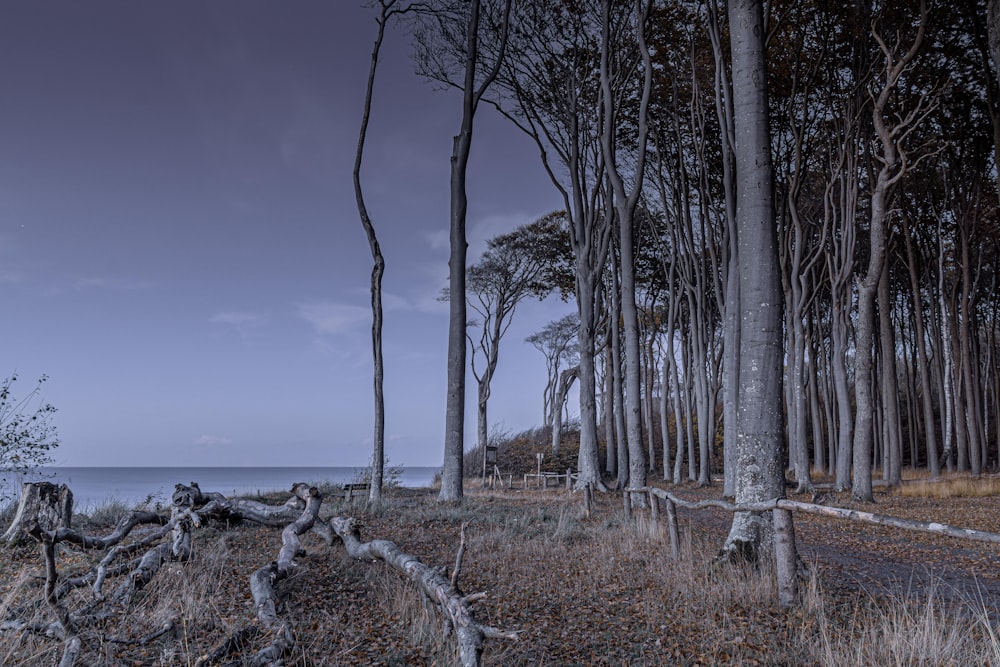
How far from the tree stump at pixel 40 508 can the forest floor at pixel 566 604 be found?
257 millimetres

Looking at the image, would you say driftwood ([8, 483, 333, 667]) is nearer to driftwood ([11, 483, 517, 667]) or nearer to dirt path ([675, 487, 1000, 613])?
driftwood ([11, 483, 517, 667])

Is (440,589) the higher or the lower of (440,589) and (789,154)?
the lower

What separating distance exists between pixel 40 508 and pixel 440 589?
5.25m

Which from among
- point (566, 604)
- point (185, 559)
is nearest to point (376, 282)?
point (185, 559)

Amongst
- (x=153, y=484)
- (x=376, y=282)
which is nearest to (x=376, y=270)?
(x=376, y=282)

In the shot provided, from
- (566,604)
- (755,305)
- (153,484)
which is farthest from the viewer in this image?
(153,484)

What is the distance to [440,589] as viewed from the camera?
13.2 ft

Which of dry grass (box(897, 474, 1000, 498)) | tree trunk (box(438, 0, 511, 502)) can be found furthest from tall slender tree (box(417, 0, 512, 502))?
dry grass (box(897, 474, 1000, 498))

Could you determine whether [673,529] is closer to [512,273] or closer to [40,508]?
[40,508]

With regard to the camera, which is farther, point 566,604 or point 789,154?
point 789,154

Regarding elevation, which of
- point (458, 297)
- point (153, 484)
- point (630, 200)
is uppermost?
point (630, 200)

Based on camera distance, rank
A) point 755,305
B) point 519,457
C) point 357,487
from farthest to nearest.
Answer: point 519,457 → point 357,487 → point 755,305

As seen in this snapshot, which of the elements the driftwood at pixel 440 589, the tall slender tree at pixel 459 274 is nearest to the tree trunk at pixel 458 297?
the tall slender tree at pixel 459 274

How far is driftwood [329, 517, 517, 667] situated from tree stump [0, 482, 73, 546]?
3048 mm
